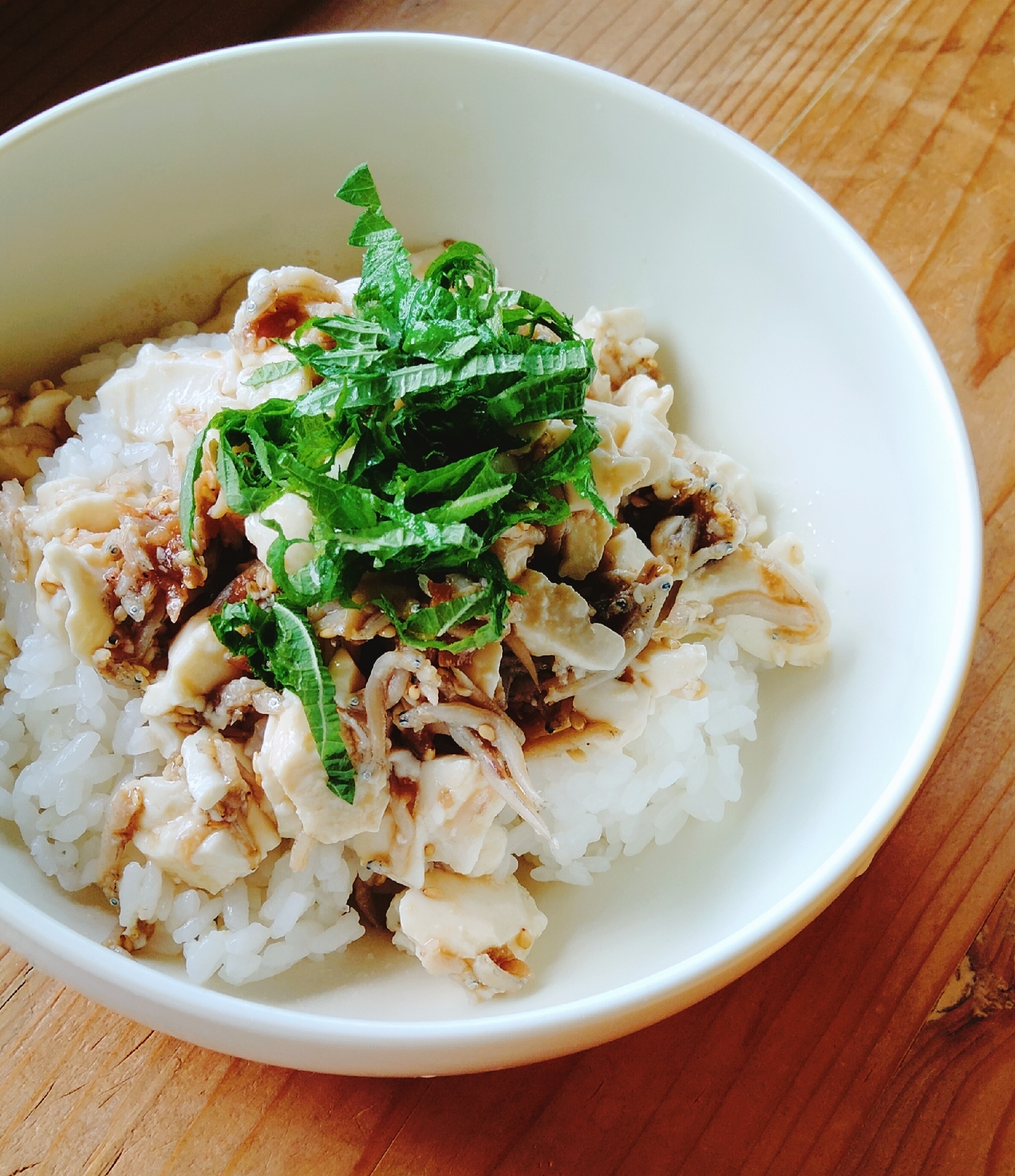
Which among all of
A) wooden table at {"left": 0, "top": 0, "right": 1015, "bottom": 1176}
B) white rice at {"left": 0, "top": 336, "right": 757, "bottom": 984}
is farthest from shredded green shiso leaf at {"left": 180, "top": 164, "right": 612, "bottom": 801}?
wooden table at {"left": 0, "top": 0, "right": 1015, "bottom": 1176}

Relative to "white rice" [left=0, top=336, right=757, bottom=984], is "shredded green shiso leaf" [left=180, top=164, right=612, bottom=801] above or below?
above

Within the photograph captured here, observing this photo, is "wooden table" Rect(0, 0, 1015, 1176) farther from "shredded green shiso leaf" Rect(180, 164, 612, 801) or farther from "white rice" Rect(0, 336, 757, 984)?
"shredded green shiso leaf" Rect(180, 164, 612, 801)

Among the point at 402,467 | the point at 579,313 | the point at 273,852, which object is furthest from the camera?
the point at 579,313

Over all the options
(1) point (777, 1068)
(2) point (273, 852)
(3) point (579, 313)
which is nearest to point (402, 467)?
(2) point (273, 852)

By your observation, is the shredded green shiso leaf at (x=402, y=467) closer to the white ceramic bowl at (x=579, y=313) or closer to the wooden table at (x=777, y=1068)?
the white ceramic bowl at (x=579, y=313)

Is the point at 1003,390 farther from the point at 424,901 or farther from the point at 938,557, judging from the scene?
the point at 424,901

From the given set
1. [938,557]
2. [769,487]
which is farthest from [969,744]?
[769,487]

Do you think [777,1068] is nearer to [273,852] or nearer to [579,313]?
[273,852]
